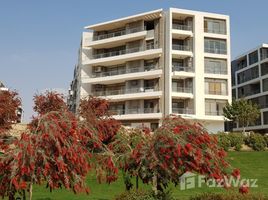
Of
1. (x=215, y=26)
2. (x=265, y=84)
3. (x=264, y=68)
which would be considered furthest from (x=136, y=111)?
(x=264, y=68)

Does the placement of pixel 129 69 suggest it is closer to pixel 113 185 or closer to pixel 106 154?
pixel 113 185

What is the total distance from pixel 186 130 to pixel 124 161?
2758mm

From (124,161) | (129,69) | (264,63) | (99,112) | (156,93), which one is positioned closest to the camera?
(124,161)

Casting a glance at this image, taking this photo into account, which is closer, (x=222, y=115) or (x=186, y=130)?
(x=186, y=130)

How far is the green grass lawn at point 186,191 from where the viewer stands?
62.1 feet

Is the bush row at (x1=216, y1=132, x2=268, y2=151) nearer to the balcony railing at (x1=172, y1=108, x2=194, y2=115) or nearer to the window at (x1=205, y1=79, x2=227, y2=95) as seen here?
the balcony railing at (x1=172, y1=108, x2=194, y2=115)

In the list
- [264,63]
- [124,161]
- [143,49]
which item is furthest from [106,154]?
[264,63]

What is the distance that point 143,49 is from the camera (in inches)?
2067

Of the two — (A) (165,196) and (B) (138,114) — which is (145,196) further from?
(B) (138,114)

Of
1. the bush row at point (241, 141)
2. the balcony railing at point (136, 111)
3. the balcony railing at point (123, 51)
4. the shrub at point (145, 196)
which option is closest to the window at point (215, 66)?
the balcony railing at point (123, 51)

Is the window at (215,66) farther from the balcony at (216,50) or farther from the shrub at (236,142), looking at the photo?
the shrub at (236,142)

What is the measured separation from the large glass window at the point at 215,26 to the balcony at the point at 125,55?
7.10 metres

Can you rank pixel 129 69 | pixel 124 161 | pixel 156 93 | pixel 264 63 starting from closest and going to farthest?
pixel 124 161 < pixel 156 93 < pixel 129 69 < pixel 264 63

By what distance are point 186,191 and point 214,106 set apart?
31.6 meters
